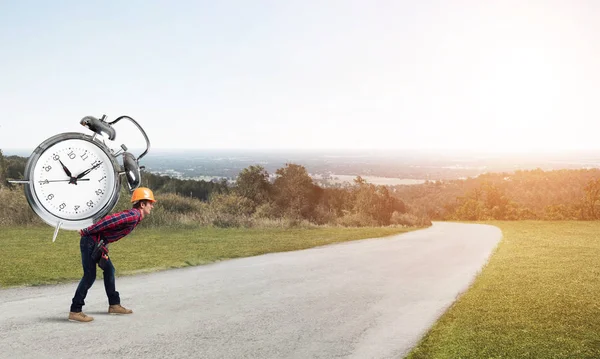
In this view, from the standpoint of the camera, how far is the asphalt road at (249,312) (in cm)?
679

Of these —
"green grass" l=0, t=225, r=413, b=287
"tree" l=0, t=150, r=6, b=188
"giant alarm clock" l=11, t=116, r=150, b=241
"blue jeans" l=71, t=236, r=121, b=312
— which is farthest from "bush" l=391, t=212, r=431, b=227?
"giant alarm clock" l=11, t=116, r=150, b=241

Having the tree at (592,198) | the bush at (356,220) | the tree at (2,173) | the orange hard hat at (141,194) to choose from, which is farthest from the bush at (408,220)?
the orange hard hat at (141,194)

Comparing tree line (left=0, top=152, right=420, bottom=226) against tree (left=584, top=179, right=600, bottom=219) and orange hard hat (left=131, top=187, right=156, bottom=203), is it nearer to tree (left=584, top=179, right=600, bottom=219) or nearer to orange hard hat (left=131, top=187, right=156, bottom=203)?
tree (left=584, top=179, right=600, bottom=219)

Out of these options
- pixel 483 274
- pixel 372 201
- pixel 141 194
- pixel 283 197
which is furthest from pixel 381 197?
pixel 141 194

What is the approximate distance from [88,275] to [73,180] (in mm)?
2126

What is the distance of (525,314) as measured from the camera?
30.2 ft

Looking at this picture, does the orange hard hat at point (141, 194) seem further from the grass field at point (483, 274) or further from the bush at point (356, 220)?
the bush at point (356, 220)

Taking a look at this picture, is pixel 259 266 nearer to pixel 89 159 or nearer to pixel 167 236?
pixel 167 236

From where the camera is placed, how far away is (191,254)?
1431 centimetres

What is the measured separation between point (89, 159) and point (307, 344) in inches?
143

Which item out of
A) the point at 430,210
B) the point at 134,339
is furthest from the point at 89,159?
the point at 430,210

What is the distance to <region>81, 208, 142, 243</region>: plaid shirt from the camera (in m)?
6.70

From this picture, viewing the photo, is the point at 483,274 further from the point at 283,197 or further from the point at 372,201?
the point at 372,201

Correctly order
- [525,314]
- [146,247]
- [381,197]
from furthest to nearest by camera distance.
Result: [381,197] → [146,247] → [525,314]
